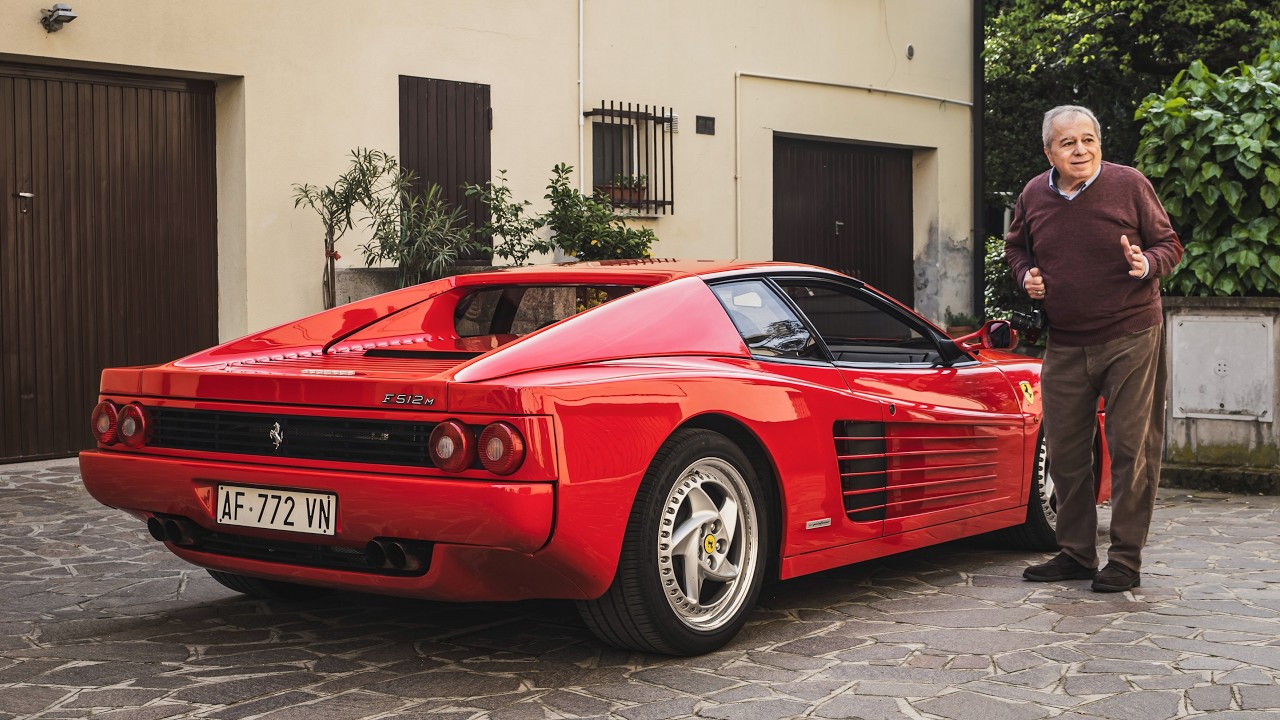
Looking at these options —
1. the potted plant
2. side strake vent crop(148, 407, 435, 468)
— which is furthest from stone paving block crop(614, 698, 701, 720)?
the potted plant

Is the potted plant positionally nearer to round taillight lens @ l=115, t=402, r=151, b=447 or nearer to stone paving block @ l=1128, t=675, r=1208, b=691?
round taillight lens @ l=115, t=402, r=151, b=447

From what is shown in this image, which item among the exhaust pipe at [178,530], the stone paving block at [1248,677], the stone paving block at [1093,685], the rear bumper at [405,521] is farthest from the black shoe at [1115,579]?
the exhaust pipe at [178,530]

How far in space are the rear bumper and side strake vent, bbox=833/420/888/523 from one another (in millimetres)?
1321

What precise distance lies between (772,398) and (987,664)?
106 centimetres

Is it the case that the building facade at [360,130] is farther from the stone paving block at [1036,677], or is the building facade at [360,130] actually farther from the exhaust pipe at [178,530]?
the stone paving block at [1036,677]

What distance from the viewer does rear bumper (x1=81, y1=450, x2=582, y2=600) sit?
12.4 ft

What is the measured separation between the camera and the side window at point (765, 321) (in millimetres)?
4816

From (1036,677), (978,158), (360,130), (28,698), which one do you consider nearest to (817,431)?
(1036,677)

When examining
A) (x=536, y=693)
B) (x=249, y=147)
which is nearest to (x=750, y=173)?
(x=249, y=147)

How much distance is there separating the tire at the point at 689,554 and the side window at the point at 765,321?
50cm

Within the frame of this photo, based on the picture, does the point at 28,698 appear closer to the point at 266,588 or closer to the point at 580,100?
the point at 266,588

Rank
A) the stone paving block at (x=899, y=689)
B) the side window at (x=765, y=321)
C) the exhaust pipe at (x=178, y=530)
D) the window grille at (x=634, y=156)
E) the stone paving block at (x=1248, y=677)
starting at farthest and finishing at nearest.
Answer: the window grille at (x=634, y=156), the side window at (x=765, y=321), the exhaust pipe at (x=178, y=530), the stone paving block at (x=1248, y=677), the stone paving block at (x=899, y=689)

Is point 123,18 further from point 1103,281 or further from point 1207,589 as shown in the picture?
point 1207,589

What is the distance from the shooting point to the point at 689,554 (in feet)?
14.0
